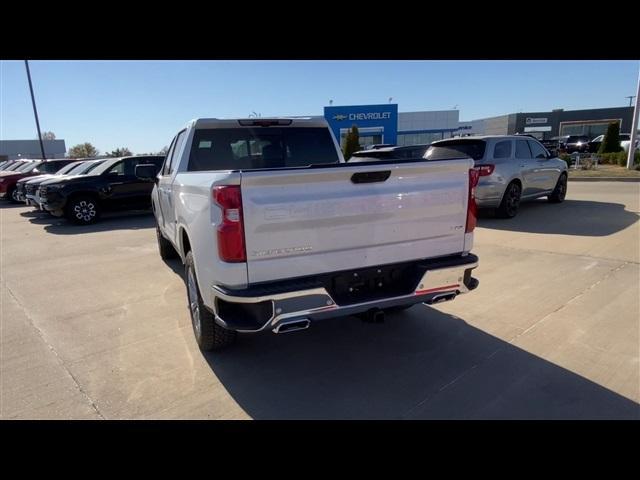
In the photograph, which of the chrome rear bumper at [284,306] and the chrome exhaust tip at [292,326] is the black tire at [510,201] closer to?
the chrome rear bumper at [284,306]

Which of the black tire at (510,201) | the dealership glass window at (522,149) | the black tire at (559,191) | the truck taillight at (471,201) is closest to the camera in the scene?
the truck taillight at (471,201)

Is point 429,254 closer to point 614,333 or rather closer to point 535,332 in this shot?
point 535,332

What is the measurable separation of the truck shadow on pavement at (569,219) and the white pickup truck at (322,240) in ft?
18.3

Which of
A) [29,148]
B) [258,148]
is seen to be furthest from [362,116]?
[29,148]

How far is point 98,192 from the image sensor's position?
38.2ft

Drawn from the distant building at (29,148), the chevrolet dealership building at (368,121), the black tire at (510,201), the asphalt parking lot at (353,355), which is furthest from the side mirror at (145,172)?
the distant building at (29,148)

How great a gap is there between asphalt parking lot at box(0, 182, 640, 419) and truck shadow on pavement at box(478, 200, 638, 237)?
71.4 inches

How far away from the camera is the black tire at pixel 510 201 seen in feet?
29.4

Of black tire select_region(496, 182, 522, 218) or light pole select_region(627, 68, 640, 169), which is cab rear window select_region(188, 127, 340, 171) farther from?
light pole select_region(627, 68, 640, 169)

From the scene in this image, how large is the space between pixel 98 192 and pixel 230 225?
10.8 metres

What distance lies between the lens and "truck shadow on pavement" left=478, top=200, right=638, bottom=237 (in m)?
7.81

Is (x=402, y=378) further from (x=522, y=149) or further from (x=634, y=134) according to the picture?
(x=634, y=134)

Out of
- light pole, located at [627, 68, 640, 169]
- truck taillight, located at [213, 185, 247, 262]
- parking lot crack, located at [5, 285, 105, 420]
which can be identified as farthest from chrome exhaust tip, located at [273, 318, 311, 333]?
light pole, located at [627, 68, 640, 169]
